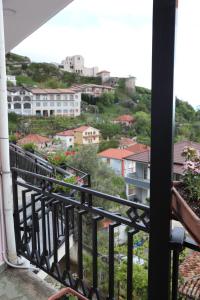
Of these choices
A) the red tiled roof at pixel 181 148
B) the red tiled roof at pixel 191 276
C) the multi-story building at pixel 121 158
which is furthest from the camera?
the multi-story building at pixel 121 158

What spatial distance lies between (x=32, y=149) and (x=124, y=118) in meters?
3.72

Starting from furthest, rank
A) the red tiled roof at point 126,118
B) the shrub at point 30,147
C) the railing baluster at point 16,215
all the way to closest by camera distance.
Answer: the shrub at point 30,147 < the railing baluster at point 16,215 < the red tiled roof at point 126,118

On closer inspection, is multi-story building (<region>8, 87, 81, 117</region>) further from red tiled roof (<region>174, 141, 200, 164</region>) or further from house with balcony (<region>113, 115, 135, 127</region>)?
red tiled roof (<region>174, 141, 200, 164</region>)

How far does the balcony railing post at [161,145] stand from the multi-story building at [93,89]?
1186 mm

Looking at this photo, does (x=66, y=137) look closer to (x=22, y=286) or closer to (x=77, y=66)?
(x=77, y=66)

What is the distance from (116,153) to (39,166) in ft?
7.20

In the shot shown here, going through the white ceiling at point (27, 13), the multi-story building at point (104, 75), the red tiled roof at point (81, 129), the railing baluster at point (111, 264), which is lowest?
the railing baluster at point (111, 264)

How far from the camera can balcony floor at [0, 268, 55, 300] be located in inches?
64.5

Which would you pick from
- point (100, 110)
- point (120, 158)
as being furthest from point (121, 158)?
point (100, 110)

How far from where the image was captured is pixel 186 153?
1.01 metres

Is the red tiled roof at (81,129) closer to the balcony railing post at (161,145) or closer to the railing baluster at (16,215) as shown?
the railing baluster at (16,215)

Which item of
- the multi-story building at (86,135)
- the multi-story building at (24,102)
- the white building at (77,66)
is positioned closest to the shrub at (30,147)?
the multi-story building at (24,102)

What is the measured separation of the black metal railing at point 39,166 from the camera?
11.5 ft

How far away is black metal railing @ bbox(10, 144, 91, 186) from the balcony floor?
4.88ft
